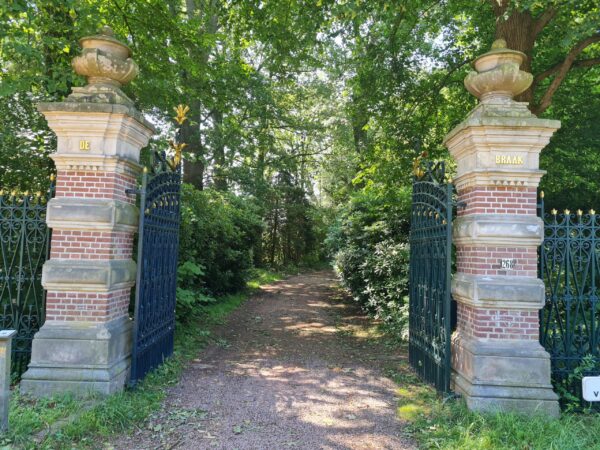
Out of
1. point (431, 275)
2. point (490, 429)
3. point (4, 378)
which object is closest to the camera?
point (4, 378)

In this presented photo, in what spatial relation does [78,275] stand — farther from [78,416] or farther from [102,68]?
[102,68]

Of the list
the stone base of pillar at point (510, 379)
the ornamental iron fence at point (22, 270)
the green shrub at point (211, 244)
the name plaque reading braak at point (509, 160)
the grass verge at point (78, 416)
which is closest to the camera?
the grass verge at point (78, 416)

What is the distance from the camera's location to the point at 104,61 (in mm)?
5035

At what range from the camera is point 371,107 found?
10.4 metres

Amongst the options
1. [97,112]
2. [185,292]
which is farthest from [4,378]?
[185,292]

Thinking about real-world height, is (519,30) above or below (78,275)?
above

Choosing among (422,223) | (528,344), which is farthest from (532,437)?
(422,223)

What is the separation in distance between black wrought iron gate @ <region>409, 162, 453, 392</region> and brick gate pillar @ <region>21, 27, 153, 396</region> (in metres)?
3.80

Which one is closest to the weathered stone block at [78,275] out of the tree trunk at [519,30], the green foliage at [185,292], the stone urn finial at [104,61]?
the stone urn finial at [104,61]

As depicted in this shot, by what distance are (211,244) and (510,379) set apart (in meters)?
7.73

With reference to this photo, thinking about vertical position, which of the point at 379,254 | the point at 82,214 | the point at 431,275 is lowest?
the point at 431,275

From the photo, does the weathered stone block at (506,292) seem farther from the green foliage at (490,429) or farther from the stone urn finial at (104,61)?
the stone urn finial at (104,61)

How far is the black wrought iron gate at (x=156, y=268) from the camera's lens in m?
5.20

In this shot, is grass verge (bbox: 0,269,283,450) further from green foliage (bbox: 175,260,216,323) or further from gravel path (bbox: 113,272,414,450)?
green foliage (bbox: 175,260,216,323)
